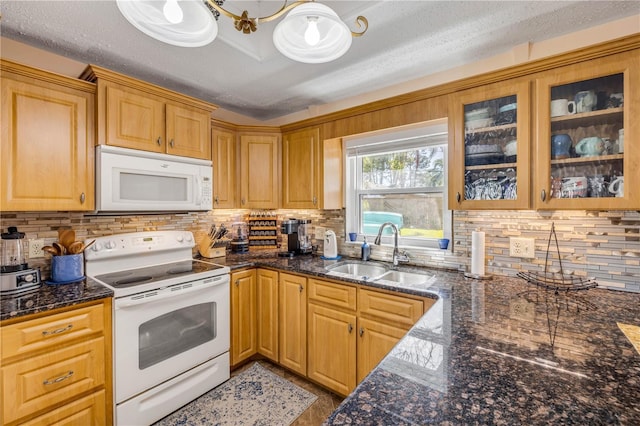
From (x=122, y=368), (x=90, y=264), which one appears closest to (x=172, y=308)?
(x=122, y=368)

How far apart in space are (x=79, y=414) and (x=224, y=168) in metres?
1.92

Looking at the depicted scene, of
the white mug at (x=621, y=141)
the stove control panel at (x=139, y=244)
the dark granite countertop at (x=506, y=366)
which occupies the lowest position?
the dark granite countertop at (x=506, y=366)

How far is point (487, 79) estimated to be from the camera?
174cm

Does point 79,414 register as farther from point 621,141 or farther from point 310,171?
point 621,141

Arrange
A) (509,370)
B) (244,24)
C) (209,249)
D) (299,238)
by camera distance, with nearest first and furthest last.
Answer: (509,370)
(244,24)
(209,249)
(299,238)

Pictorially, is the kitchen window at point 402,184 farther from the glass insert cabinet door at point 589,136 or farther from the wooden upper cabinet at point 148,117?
the wooden upper cabinet at point 148,117

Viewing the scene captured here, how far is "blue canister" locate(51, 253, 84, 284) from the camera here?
68.1 inches

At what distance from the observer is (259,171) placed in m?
2.85

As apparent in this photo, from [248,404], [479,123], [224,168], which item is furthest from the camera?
[224,168]

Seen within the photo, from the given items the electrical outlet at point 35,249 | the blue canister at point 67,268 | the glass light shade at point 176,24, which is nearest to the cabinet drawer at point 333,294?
the blue canister at point 67,268

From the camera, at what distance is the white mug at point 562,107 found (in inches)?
60.2

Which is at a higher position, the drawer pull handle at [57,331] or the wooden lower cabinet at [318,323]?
the drawer pull handle at [57,331]

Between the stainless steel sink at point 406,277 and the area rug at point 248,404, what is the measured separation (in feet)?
3.30

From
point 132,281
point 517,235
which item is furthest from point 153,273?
point 517,235
